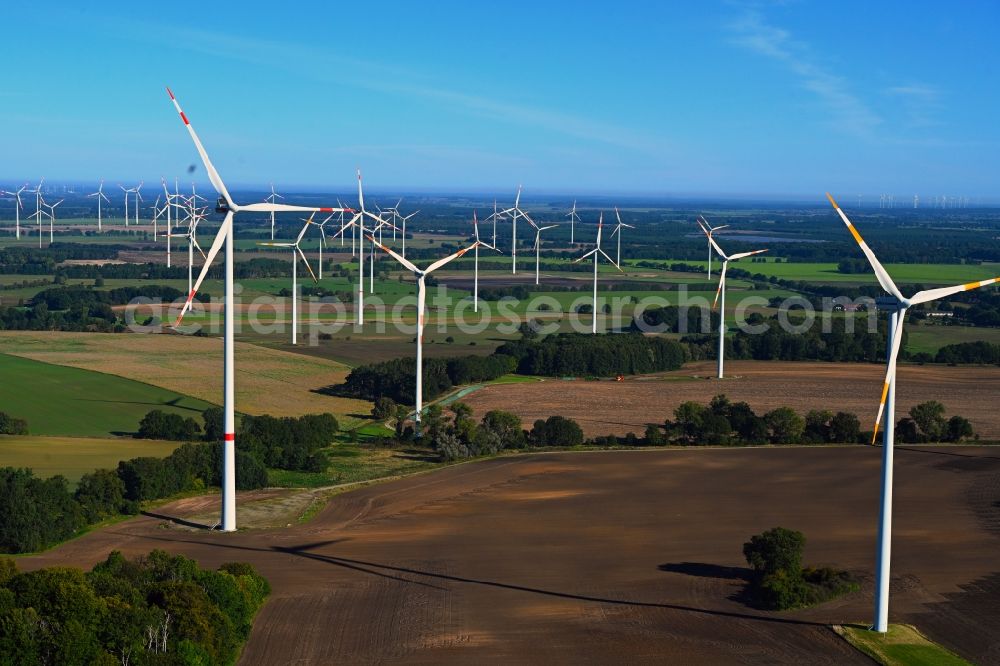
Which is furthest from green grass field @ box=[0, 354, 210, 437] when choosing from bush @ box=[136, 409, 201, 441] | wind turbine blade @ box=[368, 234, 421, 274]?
wind turbine blade @ box=[368, 234, 421, 274]

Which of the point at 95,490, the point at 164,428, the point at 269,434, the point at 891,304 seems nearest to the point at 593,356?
the point at 269,434

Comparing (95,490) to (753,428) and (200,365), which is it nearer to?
(753,428)

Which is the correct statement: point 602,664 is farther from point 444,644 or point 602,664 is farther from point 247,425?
point 247,425

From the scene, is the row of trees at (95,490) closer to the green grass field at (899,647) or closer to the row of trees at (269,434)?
the row of trees at (269,434)

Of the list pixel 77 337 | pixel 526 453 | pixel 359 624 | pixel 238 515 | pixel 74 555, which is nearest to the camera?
pixel 359 624

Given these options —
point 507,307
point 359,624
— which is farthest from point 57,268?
point 359,624

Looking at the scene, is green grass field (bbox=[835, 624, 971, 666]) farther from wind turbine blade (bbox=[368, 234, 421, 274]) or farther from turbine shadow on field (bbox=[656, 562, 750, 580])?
wind turbine blade (bbox=[368, 234, 421, 274])
